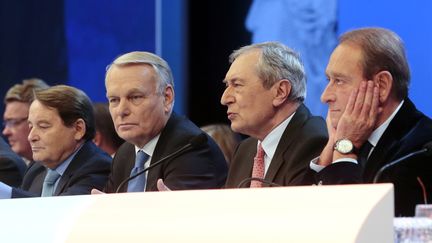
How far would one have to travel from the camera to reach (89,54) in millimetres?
6934

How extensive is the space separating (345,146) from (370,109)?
0.16 metres

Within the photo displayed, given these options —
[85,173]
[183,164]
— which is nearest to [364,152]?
[183,164]

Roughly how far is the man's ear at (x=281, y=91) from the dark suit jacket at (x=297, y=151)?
0.07 metres

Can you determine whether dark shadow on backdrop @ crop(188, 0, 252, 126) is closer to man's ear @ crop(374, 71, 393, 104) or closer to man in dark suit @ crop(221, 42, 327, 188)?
man in dark suit @ crop(221, 42, 327, 188)

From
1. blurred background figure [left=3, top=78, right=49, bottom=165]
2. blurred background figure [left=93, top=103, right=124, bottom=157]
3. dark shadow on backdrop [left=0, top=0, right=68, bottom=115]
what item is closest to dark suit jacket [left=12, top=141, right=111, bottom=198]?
blurred background figure [left=93, top=103, right=124, bottom=157]

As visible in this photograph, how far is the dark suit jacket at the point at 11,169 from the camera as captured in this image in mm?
4668

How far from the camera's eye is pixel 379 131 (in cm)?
292

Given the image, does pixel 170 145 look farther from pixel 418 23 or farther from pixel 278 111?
pixel 418 23

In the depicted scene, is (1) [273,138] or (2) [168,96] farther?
(2) [168,96]

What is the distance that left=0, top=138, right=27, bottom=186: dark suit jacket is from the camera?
4668mm

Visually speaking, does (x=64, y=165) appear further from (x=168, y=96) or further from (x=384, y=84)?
(x=384, y=84)

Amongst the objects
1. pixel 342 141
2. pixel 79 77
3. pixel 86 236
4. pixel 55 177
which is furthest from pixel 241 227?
pixel 79 77

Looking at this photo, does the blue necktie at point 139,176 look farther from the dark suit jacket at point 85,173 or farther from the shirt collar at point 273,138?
the shirt collar at point 273,138

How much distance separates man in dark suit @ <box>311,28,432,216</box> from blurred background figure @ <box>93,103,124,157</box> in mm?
1990
